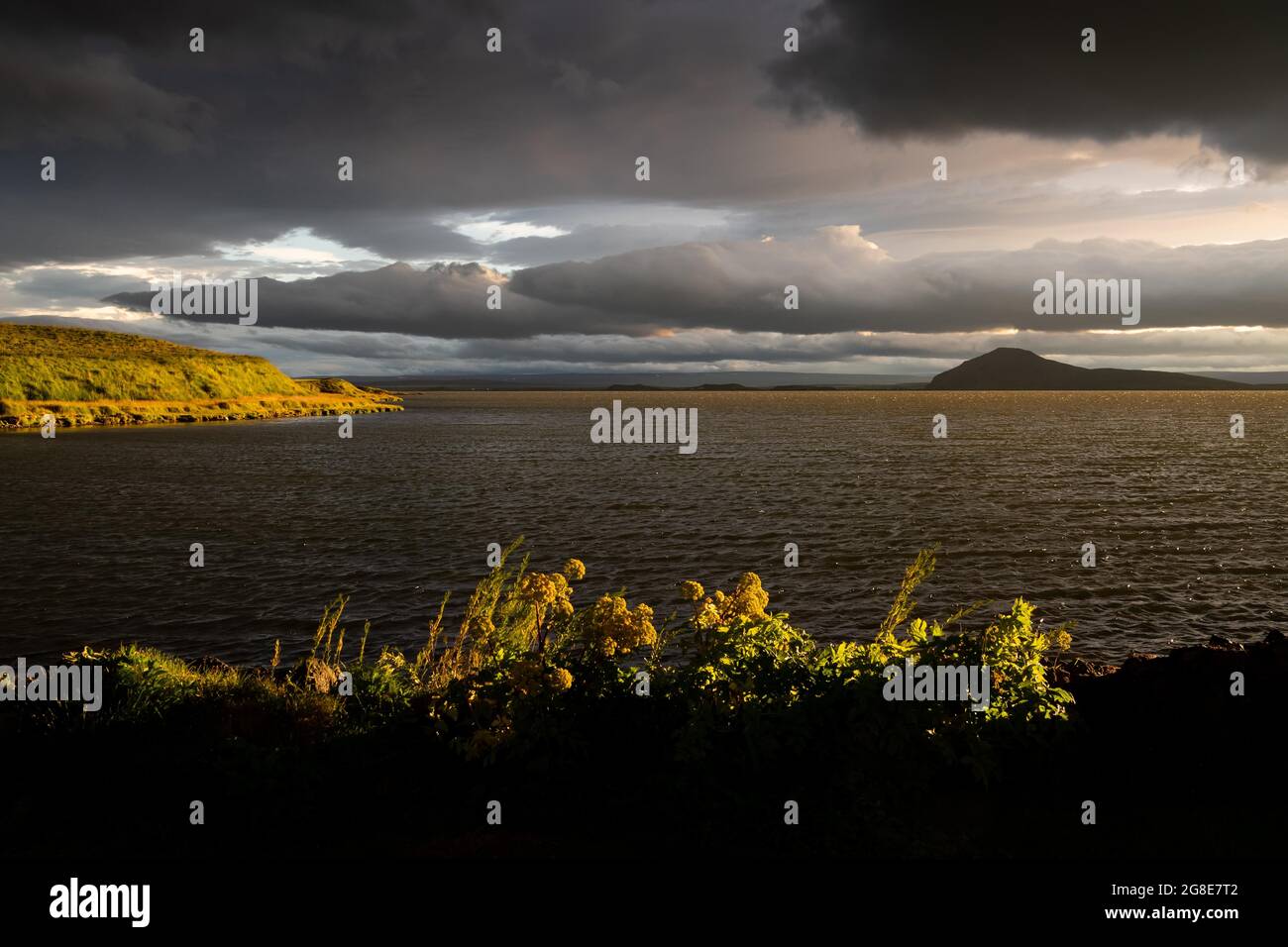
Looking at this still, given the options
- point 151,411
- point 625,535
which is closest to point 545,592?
point 625,535

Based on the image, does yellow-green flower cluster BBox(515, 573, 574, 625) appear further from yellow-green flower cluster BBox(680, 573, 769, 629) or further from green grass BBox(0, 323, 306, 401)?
green grass BBox(0, 323, 306, 401)

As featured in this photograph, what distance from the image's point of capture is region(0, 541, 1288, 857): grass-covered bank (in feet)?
22.7

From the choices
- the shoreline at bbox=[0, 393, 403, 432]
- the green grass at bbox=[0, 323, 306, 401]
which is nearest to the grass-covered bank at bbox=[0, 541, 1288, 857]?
the shoreline at bbox=[0, 393, 403, 432]

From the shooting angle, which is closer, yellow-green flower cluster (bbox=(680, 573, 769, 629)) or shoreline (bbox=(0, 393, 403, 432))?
yellow-green flower cluster (bbox=(680, 573, 769, 629))

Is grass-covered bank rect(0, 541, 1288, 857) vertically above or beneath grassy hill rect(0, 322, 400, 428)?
beneath

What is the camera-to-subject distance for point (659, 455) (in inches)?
2763

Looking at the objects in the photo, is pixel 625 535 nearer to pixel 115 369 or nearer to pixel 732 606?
pixel 732 606

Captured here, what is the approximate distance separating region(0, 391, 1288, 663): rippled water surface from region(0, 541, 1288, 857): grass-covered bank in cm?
1094

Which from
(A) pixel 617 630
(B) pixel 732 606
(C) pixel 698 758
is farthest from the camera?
(B) pixel 732 606

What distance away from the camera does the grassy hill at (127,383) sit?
107 meters

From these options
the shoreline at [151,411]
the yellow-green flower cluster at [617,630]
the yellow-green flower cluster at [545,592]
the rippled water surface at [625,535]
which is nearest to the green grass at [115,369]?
the shoreline at [151,411]

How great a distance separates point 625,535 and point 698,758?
87.7 feet

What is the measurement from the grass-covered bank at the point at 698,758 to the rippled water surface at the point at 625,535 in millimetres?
10938

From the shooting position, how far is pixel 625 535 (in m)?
33.6
